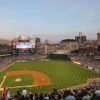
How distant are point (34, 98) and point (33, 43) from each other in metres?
66.1

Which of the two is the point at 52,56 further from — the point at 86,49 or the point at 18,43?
the point at 86,49

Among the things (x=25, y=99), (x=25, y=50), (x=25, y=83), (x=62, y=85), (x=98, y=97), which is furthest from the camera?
(x=25, y=50)

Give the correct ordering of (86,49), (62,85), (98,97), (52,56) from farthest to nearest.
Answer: (86,49) < (52,56) < (62,85) < (98,97)

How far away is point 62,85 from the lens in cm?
3825

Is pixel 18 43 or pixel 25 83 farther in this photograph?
pixel 18 43

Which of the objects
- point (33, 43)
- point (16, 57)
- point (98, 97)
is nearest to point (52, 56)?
point (16, 57)

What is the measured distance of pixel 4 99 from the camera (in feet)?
53.8

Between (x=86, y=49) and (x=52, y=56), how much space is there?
68.2 m

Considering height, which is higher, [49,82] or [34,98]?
[34,98]

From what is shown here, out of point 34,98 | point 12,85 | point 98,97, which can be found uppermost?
point 98,97

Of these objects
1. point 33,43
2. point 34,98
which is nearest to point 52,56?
point 33,43

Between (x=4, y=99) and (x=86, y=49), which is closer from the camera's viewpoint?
(x=4, y=99)

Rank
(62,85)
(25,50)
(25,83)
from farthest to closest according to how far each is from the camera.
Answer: (25,50) → (25,83) → (62,85)

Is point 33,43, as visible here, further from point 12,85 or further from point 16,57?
point 12,85
